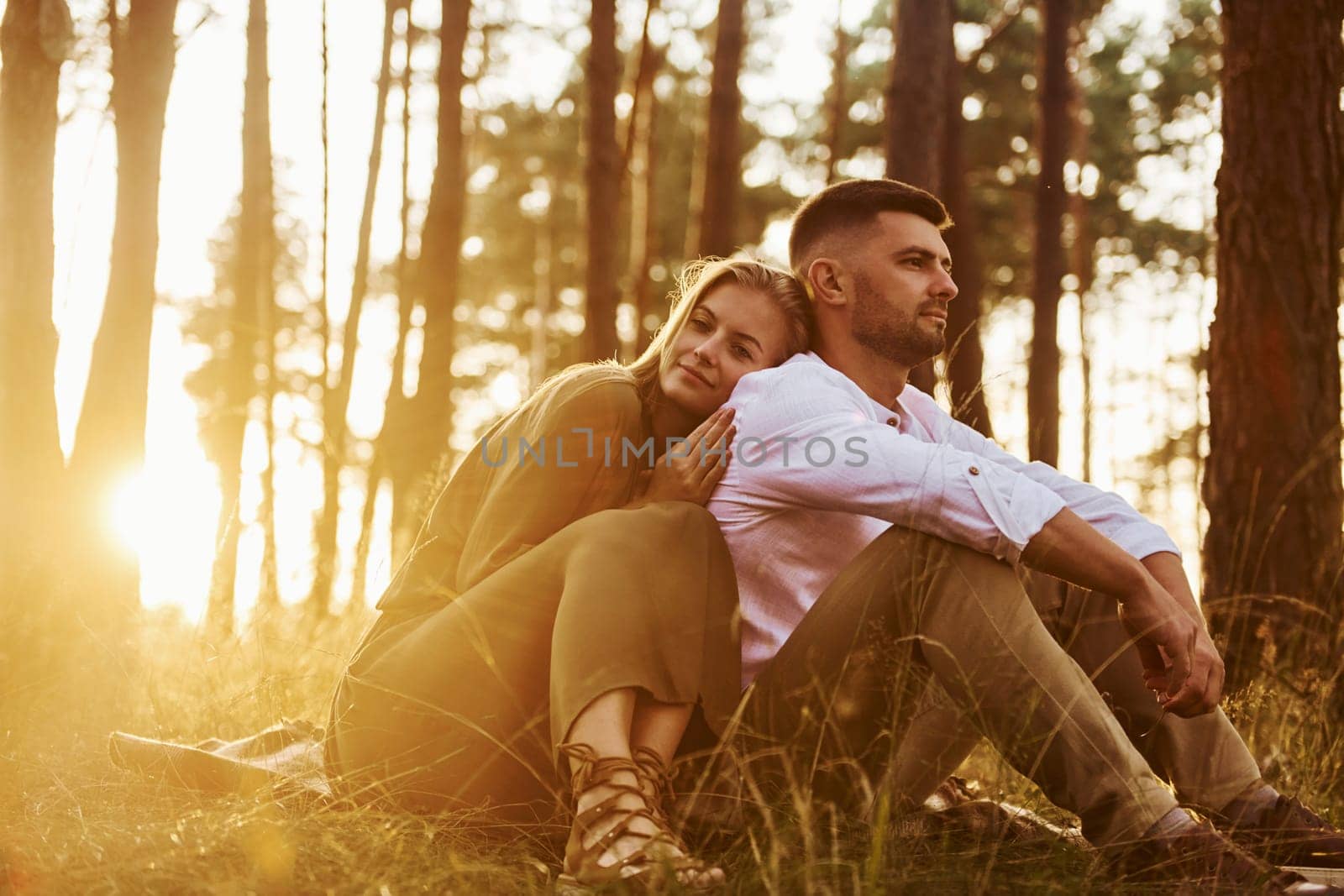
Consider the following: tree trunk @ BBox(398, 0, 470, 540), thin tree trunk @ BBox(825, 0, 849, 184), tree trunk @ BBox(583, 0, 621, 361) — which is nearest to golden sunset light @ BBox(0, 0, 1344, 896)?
tree trunk @ BBox(398, 0, 470, 540)

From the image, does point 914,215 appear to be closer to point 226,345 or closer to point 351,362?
point 351,362

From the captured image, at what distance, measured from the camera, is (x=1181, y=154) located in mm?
18250

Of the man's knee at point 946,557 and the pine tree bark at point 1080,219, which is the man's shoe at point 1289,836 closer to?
the man's knee at point 946,557

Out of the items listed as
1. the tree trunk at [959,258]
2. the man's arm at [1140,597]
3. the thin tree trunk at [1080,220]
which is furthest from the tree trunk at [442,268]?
the thin tree trunk at [1080,220]

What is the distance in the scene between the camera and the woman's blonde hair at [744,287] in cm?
321

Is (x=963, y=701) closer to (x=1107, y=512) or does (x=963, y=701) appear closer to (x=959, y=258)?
(x=1107, y=512)

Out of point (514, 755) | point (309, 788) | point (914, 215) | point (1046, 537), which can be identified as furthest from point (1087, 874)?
point (914, 215)

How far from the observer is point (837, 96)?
16.5 m

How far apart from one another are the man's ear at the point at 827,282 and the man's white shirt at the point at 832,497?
1.05 feet

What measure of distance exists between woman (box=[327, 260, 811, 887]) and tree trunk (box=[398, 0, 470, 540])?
720 centimetres

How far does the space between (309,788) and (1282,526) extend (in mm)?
3336

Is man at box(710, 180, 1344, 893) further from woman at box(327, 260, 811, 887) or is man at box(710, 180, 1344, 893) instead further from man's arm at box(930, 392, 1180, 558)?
woman at box(327, 260, 811, 887)

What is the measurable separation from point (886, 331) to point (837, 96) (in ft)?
46.6

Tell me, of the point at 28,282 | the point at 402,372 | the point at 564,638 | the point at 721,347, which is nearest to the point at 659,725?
the point at 564,638
